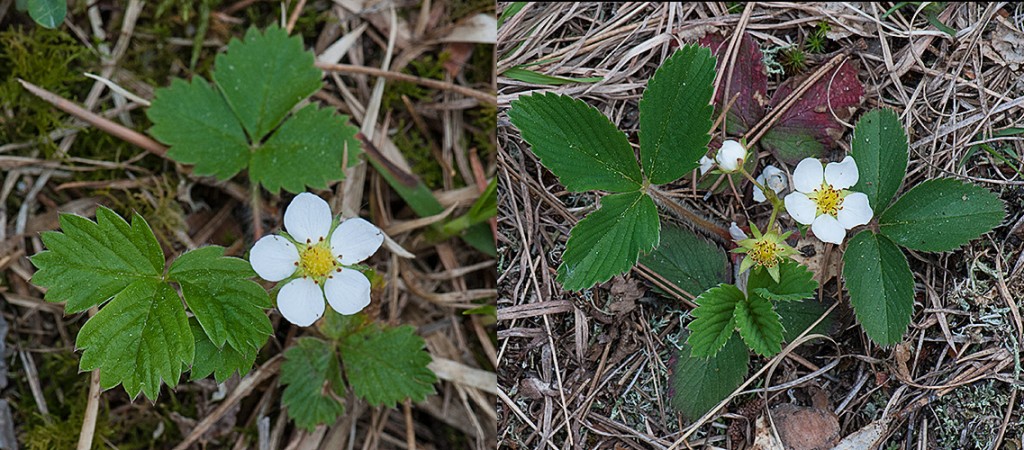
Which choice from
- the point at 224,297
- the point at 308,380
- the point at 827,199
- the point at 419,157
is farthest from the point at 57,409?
the point at 827,199

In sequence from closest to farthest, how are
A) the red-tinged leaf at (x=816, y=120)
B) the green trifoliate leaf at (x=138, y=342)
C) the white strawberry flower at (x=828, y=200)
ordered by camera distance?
the green trifoliate leaf at (x=138, y=342) → the white strawberry flower at (x=828, y=200) → the red-tinged leaf at (x=816, y=120)

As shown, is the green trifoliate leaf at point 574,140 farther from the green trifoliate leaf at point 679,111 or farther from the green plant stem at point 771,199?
the green plant stem at point 771,199

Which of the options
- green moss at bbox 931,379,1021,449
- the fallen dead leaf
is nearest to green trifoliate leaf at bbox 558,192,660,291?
the fallen dead leaf

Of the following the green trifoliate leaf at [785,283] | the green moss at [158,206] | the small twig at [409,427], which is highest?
the green moss at [158,206]

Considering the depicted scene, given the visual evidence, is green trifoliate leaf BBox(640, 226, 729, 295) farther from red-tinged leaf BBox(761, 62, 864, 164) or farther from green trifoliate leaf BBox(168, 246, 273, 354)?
green trifoliate leaf BBox(168, 246, 273, 354)

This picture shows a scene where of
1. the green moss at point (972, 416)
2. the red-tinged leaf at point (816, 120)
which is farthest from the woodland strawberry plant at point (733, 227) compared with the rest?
the green moss at point (972, 416)

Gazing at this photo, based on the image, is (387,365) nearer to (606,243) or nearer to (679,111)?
(606,243)
